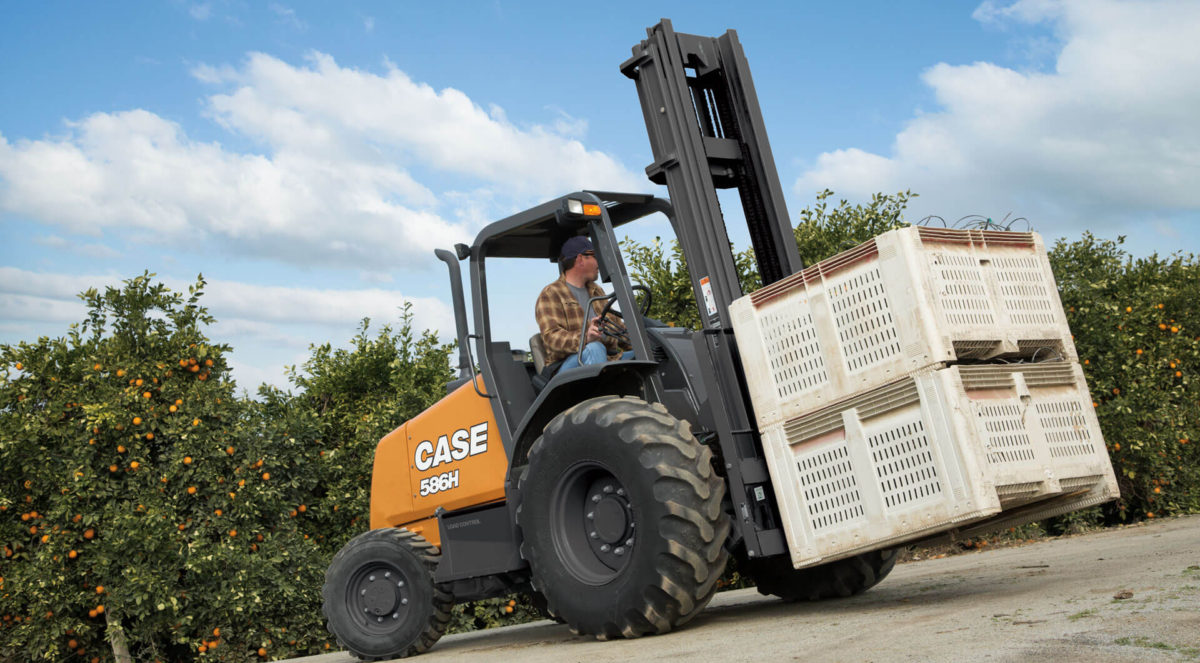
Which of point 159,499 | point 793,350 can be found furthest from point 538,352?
point 159,499

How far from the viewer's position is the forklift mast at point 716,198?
5.61m

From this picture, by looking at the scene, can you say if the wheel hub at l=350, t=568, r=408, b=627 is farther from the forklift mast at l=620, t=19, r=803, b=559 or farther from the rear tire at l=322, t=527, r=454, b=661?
the forklift mast at l=620, t=19, r=803, b=559

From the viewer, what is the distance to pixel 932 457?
15.9 ft

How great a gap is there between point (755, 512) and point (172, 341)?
22.7 feet

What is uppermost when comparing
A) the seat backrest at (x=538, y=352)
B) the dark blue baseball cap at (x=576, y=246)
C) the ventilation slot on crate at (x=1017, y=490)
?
the dark blue baseball cap at (x=576, y=246)

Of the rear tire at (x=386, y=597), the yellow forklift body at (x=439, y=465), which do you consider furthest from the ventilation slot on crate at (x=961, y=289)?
the rear tire at (x=386, y=597)

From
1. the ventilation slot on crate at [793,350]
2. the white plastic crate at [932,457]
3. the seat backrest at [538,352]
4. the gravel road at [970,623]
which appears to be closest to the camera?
the gravel road at [970,623]

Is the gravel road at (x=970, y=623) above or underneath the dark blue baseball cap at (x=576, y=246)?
underneath

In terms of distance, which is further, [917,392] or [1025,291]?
[1025,291]

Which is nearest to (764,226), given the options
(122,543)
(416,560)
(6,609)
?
(416,560)

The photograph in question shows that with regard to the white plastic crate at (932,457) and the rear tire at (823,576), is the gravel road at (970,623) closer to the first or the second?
the rear tire at (823,576)

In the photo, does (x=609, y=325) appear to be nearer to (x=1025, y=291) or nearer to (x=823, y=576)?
(x=823, y=576)

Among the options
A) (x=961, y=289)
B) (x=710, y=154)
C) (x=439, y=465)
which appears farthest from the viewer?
(x=439, y=465)

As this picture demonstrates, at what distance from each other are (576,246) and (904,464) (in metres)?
2.64
